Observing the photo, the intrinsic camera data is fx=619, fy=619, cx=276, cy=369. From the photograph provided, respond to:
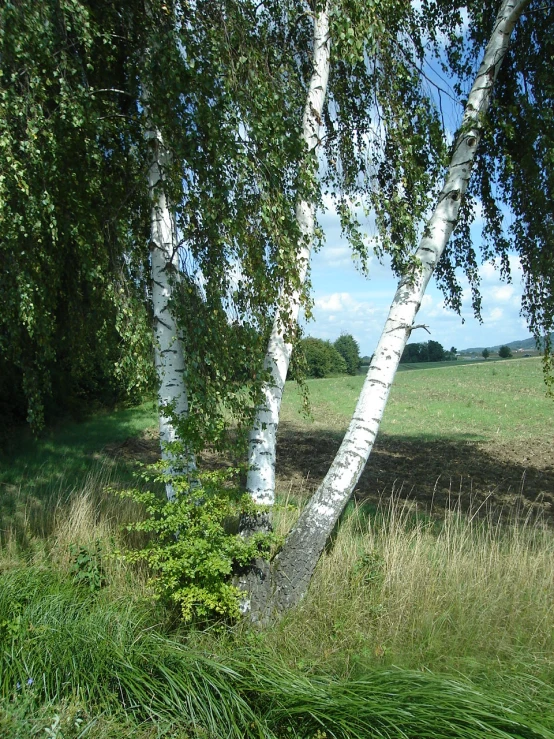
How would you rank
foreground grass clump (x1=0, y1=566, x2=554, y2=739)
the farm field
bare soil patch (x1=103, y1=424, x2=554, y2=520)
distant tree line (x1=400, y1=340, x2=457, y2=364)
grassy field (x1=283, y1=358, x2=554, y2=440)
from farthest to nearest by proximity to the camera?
distant tree line (x1=400, y1=340, x2=457, y2=364) < grassy field (x1=283, y1=358, x2=554, y2=440) < the farm field < bare soil patch (x1=103, y1=424, x2=554, y2=520) < foreground grass clump (x1=0, y1=566, x2=554, y2=739)

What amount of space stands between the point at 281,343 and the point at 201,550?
5.95 ft

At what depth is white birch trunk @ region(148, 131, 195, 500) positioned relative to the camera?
5.18 metres

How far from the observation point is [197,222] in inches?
193

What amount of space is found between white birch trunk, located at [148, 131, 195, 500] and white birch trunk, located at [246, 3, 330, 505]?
0.57m

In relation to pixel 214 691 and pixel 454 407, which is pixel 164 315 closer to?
pixel 214 691

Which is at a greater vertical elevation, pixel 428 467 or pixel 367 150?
pixel 367 150

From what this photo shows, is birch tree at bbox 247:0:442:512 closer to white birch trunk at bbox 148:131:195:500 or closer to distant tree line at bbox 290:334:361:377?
white birch trunk at bbox 148:131:195:500

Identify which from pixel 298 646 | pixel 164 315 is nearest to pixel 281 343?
pixel 164 315

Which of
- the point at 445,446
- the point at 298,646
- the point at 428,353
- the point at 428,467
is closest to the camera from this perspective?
the point at 298,646

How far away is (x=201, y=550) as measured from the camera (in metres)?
4.35

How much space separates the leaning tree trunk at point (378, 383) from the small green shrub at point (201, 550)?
29 centimetres

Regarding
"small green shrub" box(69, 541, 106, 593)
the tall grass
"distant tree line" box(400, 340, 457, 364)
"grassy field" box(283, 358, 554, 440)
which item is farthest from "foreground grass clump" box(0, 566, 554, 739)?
"distant tree line" box(400, 340, 457, 364)

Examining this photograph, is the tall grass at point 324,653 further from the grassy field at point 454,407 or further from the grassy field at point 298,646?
the grassy field at point 454,407

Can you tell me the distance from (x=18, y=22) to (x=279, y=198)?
2.16m
